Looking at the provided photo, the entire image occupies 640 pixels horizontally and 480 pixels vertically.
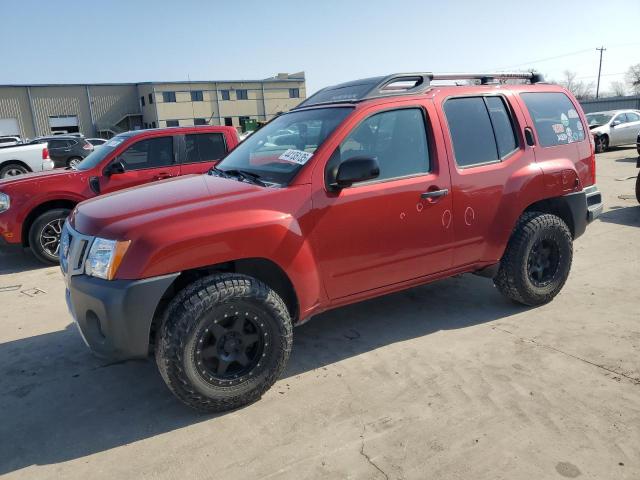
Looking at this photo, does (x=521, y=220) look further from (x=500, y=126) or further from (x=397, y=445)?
(x=397, y=445)

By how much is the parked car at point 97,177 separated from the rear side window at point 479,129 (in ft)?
14.4

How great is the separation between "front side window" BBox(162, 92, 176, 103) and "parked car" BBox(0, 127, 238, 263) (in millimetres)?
54645

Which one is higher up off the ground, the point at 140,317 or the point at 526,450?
the point at 140,317

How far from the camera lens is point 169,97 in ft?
191

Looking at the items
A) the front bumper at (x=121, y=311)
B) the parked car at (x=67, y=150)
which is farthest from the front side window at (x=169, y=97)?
the front bumper at (x=121, y=311)

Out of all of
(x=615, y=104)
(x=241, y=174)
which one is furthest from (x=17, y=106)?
(x=241, y=174)

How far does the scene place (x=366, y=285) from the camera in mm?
3535

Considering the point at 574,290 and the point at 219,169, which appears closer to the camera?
the point at 219,169

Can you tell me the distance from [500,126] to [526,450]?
263cm

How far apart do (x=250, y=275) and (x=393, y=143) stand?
1.41m

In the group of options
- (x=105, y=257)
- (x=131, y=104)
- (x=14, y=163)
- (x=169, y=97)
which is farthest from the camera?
(x=131, y=104)

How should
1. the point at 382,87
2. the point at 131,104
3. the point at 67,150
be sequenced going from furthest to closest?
the point at 131,104 → the point at 67,150 → the point at 382,87

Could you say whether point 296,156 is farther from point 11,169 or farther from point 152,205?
point 11,169

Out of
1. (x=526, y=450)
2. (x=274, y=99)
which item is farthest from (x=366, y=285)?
(x=274, y=99)
